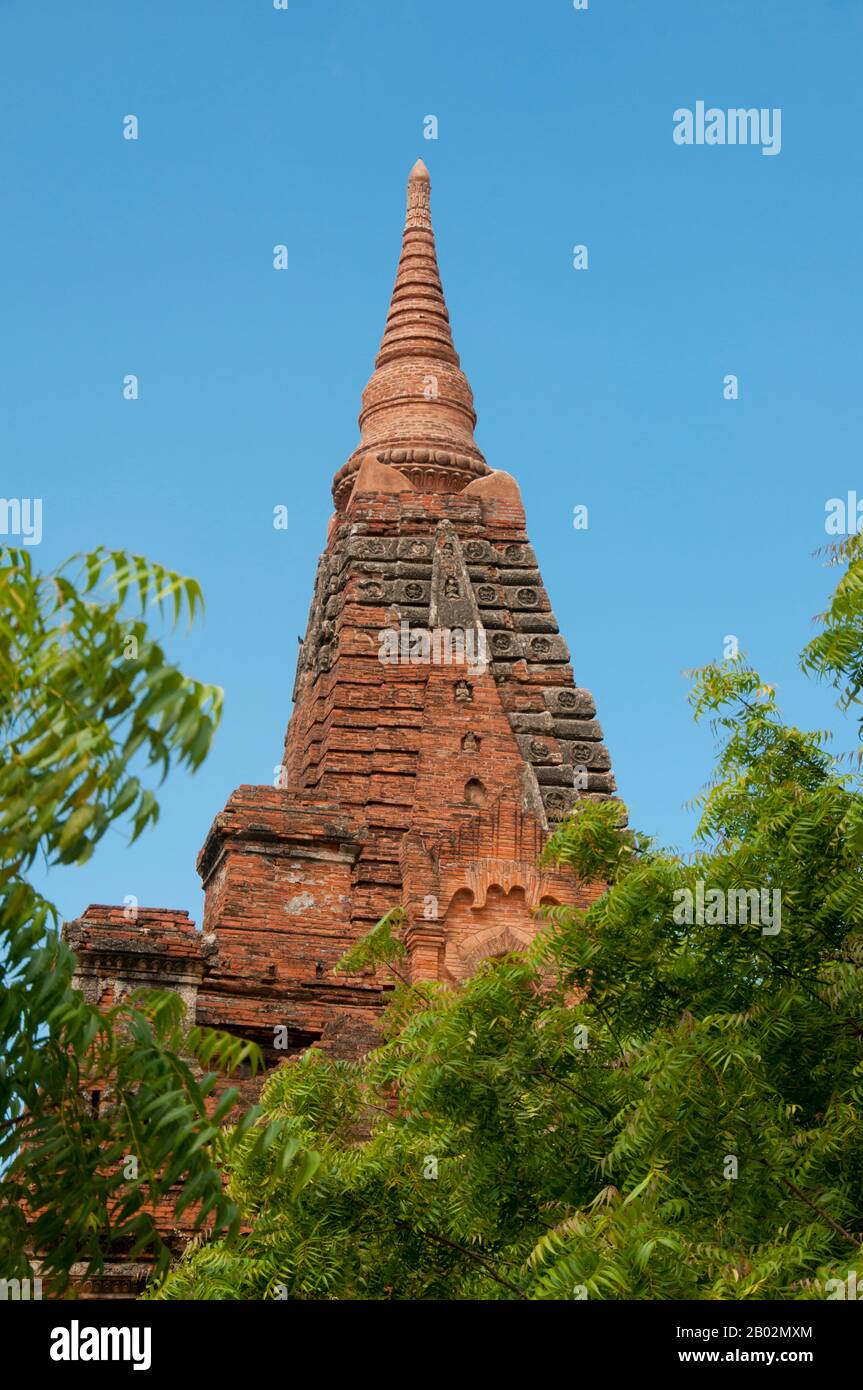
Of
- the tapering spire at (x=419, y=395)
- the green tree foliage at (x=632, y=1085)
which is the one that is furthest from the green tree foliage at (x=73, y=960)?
the tapering spire at (x=419, y=395)

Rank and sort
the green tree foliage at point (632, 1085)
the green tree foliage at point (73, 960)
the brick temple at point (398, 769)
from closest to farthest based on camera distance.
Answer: the green tree foliage at point (73, 960) → the green tree foliage at point (632, 1085) → the brick temple at point (398, 769)

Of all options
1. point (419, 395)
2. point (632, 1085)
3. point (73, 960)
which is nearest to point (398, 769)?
point (419, 395)

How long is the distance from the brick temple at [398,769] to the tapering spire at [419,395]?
49mm

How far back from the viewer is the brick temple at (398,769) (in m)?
22.9

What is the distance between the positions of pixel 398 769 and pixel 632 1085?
14.7 metres

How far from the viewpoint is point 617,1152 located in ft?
41.9

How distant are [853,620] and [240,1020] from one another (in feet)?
34.9

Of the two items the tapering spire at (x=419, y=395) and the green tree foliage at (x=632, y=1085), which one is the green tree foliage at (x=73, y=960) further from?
the tapering spire at (x=419, y=395)

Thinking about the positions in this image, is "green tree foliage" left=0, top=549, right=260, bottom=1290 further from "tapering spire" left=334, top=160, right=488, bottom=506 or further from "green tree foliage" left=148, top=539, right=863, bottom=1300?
"tapering spire" left=334, top=160, right=488, bottom=506

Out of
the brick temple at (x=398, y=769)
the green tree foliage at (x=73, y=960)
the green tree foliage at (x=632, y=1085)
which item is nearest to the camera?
the green tree foliage at (x=73, y=960)

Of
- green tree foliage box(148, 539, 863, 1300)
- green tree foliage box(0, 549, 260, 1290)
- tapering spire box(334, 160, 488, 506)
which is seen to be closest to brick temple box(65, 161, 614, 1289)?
tapering spire box(334, 160, 488, 506)

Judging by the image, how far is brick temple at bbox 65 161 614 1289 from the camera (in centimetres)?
2289

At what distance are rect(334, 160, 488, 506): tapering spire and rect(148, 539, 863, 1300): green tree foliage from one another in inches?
740
